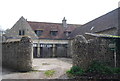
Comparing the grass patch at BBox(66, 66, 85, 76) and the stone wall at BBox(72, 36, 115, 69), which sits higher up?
the stone wall at BBox(72, 36, 115, 69)

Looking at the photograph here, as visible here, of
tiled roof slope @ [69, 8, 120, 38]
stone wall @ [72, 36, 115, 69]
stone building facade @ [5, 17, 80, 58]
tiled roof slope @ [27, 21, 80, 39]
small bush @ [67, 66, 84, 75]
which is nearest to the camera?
small bush @ [67, 66, 84, 75]

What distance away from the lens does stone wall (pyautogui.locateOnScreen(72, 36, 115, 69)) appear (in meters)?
8.76

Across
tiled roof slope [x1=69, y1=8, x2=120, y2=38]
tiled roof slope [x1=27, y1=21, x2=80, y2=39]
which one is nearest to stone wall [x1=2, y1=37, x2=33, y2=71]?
tiled roof slope [x1=69, y1=8, x2=120, y2=38]

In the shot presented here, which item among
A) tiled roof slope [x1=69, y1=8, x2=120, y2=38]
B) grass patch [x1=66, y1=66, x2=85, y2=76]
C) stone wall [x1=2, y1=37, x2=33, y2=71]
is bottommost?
grass patch [x1=66, y1=66, x2=85, y2=76]

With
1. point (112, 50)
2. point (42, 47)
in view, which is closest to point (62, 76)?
point (112, 50)

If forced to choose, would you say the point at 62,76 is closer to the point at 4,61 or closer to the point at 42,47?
the point at 4,61

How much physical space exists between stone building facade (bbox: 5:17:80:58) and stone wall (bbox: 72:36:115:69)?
16036 millimetres

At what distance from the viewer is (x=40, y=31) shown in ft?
85.5

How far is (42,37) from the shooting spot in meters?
25.1

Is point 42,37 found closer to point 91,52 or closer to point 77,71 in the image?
point 91,52

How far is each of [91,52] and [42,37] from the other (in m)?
17.6

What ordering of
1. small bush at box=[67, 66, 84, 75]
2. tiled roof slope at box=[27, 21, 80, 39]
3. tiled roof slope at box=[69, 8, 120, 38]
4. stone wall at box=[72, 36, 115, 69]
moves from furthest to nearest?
tiled roof slope at box=[27, 21, 80, 39] < tiled roof slope at box=[69, 8, 120, 38] < stone wall at box=[72, 36, 115, 69] < small bush at box=[67, 66, 84, 75]

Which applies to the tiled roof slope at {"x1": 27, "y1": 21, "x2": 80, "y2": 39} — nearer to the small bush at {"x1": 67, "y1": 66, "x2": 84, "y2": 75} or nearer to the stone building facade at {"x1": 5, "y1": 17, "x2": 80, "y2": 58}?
the stone building facade at {"x1": 5, "y1": 17, "x2": 80, "y2": 58}

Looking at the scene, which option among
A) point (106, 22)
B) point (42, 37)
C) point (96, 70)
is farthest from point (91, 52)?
point (42, 37)
